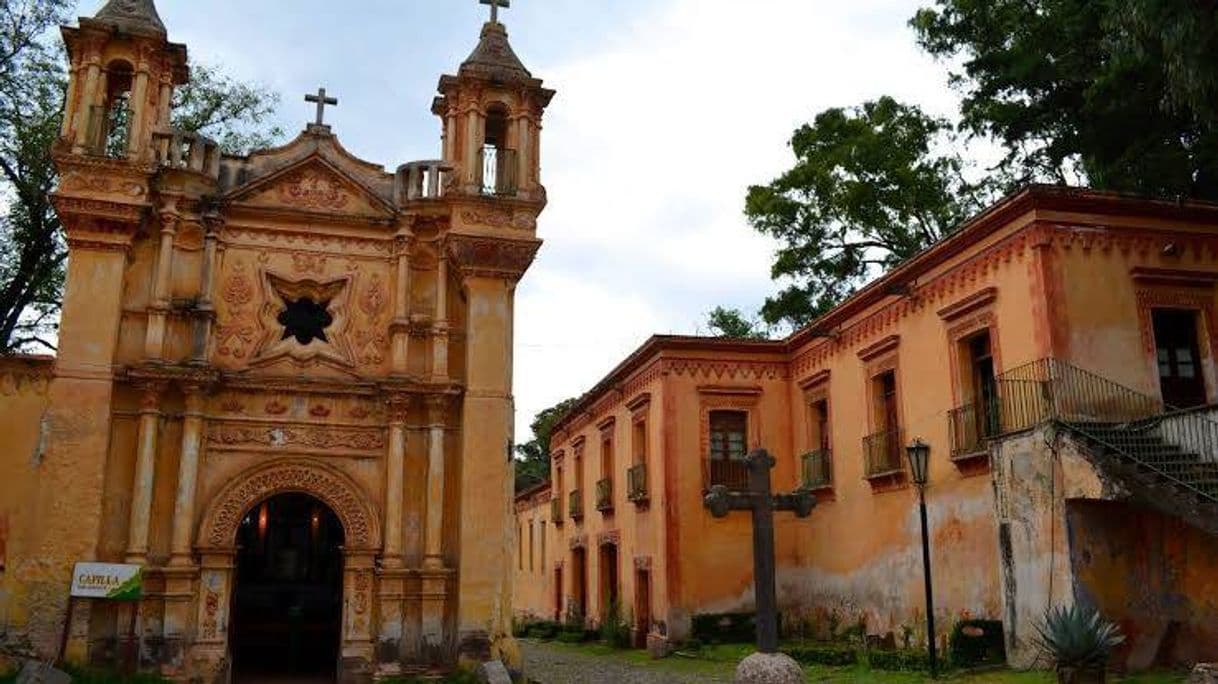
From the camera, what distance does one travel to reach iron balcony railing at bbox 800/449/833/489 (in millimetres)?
20281

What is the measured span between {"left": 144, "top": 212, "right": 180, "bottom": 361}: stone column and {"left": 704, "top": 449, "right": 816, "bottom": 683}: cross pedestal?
26.4ft

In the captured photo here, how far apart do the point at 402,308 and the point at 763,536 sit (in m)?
7.05

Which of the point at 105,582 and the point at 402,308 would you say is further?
the point at 402,308

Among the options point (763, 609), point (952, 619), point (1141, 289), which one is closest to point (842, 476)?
point (952, 619)

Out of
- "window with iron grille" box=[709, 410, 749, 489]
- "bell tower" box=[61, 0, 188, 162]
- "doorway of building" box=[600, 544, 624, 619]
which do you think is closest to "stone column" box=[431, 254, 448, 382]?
"bell tower" box=[61, 0, 188, 162]

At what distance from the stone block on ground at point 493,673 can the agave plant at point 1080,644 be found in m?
6.20

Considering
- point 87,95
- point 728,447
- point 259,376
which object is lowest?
point 259,376

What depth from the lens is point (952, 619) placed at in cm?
1523

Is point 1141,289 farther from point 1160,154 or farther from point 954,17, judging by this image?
point 954,17

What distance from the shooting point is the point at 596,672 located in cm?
1783

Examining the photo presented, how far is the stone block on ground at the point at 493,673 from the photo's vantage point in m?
11.8

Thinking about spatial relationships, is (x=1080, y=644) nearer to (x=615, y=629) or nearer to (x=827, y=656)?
(x=827, y=656)

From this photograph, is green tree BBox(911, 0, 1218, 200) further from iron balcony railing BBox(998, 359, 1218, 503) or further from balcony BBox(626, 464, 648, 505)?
balcony BBox(626, 464, 648, 505)

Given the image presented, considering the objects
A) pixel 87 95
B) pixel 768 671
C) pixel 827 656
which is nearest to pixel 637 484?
pixel 827 656
